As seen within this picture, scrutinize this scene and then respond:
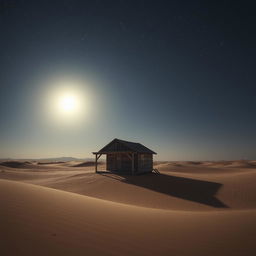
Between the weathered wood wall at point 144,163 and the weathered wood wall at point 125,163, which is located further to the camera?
the weathered wood wall at point 144,163

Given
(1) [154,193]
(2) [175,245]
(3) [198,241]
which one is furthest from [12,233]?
(1) [154,193]

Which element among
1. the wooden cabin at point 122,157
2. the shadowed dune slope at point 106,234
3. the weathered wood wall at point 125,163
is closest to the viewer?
the shadowed dune slope at point 106,234

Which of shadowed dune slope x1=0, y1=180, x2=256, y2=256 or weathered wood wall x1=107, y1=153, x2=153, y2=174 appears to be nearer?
shadowed dune slope x1=0, y1=180, x2=256, y2=256

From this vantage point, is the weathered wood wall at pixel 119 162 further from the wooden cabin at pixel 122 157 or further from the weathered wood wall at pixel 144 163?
the weathered wood wall at pixel 144 163

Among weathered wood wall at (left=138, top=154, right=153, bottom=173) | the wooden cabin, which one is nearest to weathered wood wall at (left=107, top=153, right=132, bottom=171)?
the wooden cabin

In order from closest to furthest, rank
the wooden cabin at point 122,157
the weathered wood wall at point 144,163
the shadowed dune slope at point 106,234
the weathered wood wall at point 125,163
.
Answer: the shadowed dune slope at point 106,234 → the wooden cabin at point 122,157 → the weathered wood wall at point 125,163 → the weathered wood wall at point 144,163

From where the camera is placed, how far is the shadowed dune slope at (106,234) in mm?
2936

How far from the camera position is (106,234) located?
3670 millimetres

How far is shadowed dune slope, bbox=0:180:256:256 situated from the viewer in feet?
9.63

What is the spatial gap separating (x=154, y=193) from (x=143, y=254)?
34.2 ft

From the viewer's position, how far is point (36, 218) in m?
3.97

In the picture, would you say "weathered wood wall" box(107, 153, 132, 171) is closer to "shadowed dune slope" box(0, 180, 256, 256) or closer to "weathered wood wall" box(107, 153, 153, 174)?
"weathered wood wall" box(107, 153, 153, 174)

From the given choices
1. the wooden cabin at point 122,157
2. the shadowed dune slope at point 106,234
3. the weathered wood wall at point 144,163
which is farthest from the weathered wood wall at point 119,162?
the shadowed dune slope at point 106,234

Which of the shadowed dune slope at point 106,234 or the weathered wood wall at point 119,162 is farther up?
the weathered wood wall at point 119,162
